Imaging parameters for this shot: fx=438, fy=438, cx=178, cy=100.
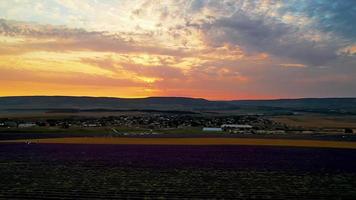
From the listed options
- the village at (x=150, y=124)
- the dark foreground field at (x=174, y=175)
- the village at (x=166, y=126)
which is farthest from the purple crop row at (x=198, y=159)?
the village at (x=150, y=124)

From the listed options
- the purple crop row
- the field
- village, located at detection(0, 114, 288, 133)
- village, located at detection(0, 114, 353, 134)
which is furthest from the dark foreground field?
the field

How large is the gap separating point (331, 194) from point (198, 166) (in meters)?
15.5

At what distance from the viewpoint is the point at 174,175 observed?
32656mm

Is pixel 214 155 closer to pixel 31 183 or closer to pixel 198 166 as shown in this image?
pixel 198 166

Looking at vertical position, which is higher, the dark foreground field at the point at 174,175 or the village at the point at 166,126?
the dark foreground field at the point at 174,175

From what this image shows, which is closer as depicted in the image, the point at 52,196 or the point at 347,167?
the point at 52,196

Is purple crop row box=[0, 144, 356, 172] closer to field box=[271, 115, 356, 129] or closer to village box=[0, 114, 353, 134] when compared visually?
village box=[0, 114, 353, 134]

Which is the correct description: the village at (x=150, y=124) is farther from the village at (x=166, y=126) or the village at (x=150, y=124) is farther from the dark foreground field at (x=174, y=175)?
the dark foreground field at (x=174, y=175)

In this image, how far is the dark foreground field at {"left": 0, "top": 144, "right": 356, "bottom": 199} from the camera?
24938 mm

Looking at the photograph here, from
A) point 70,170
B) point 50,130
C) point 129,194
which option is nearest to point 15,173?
point 70,170

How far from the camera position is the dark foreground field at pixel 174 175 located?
24.9m

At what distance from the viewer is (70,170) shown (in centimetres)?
3503

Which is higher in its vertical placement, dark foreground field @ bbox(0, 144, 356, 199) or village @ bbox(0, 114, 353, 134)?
dark foreground field @ bbox(0, 144, 356, 199)

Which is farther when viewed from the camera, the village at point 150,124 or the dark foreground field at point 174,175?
the village at point 150,124
